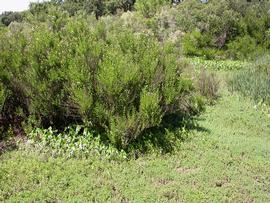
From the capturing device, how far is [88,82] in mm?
6535

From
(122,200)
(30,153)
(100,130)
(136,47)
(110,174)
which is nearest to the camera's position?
(122,200)

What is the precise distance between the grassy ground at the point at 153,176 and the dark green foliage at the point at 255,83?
351 cm

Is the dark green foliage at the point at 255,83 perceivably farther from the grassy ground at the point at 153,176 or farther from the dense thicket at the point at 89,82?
the grassy ground at the point at 153,176

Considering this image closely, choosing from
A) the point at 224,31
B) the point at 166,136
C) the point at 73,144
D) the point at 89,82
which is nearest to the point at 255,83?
the point at 166,136

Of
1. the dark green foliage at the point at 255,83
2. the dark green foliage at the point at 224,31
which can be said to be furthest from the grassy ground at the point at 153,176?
the dark green foliage at the point at 224,31

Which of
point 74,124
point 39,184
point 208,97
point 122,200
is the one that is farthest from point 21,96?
point 208,97

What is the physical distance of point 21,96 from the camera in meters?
7.19

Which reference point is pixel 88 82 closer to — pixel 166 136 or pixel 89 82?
pixel 89 82

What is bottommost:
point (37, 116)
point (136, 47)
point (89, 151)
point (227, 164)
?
point (227, 164)

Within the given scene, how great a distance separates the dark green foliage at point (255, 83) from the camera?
10609 millimetres

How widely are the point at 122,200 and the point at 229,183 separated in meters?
1.83

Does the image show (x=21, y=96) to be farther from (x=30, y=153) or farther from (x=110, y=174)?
(x=110, y=174)

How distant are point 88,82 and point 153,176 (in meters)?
2.02

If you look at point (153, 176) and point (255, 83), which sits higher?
point (153, 176)
